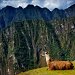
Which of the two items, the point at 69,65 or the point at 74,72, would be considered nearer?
the point at 74,72

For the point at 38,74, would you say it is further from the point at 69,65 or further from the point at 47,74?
the point at 69,65

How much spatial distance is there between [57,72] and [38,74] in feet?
6.46

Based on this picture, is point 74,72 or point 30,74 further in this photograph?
point 30,74

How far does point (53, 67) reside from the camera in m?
29.3

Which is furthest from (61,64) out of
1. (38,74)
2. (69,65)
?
(38,74)

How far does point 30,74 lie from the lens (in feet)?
96.5

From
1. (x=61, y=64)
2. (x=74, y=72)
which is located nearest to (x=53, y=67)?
(x=61, y=64)

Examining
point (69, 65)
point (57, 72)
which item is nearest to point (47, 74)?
point (57, 72)

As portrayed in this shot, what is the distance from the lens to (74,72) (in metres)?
27.3

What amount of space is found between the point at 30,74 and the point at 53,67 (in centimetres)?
256

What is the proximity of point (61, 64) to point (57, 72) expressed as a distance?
1671 millimetres

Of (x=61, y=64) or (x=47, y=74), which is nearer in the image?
(x=47, y=74)

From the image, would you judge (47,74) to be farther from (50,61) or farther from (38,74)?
(50,61)

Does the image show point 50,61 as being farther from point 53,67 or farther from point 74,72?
point 74,72
